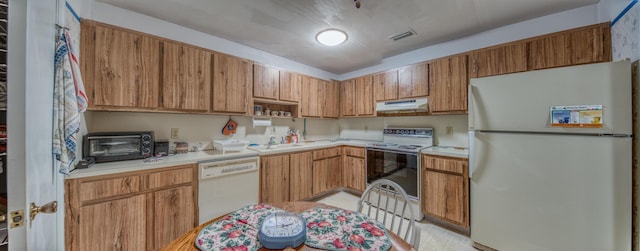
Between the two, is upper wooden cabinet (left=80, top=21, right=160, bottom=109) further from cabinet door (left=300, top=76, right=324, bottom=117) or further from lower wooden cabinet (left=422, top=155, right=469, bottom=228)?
lower wooden cabinet (left=422, top=155, right=469, bottom=228)

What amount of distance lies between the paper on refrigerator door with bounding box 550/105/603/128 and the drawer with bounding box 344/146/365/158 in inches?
77.7

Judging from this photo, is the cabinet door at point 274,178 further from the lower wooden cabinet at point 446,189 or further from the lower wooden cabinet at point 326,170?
the lower wooden cabinet at point 446,189

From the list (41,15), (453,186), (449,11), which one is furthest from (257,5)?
(453,186)

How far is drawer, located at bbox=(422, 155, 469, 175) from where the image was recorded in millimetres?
2129

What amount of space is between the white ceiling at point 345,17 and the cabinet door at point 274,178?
154cm

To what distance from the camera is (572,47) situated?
1.80 meters

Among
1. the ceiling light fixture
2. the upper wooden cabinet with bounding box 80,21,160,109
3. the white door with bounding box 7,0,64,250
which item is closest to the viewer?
the white door with bounding box 7,0,64,250

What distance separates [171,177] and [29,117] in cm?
118

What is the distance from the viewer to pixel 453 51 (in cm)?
260

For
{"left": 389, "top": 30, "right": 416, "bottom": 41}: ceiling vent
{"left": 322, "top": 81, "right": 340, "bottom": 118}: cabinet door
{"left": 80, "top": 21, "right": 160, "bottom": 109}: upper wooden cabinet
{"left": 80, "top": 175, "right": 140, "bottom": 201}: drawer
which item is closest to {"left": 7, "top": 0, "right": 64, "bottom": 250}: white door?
{"left": 80, "top": 175, "right": 140, "bottom": 201}: drawer

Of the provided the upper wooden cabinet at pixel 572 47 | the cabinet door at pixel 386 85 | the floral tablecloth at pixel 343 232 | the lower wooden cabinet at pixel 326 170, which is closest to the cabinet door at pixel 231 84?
the lower wooden cabinet at pixel 326 170

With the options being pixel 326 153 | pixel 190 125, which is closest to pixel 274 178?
pixel 326 153

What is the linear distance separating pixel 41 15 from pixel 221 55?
5.14ft

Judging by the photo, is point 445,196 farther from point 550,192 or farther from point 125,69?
point 125,69
